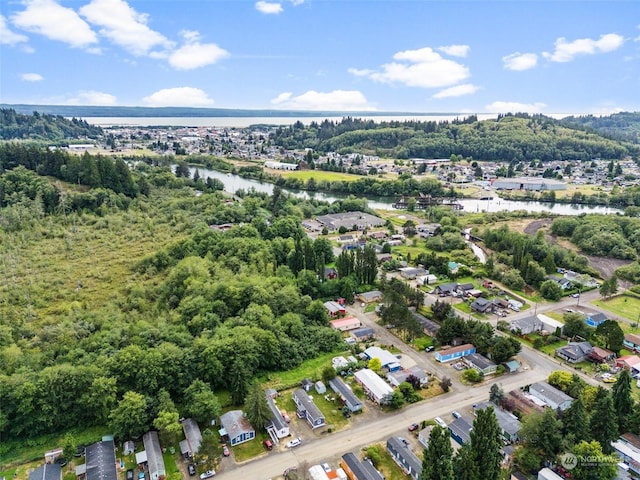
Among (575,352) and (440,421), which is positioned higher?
(575,352)

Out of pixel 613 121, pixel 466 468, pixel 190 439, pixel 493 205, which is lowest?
pixel 190 439

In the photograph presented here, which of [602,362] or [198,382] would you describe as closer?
[198,382]

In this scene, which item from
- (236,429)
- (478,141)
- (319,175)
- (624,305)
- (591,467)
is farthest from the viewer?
(478,141)

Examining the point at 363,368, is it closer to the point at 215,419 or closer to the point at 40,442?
the point at 215,419

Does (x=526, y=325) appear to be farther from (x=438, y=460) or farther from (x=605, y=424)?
(x=438, y=460)

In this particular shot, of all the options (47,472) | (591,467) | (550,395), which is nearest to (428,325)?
(550,395)

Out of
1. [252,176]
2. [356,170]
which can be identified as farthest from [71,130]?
[356,170]

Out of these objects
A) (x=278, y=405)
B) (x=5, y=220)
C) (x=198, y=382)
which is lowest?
(x=278, y=405)
